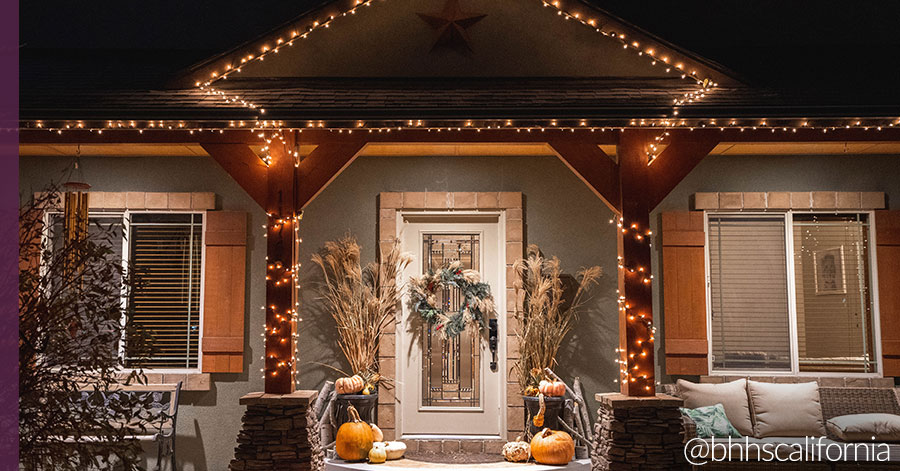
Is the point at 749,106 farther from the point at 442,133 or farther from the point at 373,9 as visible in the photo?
the point at 373,9

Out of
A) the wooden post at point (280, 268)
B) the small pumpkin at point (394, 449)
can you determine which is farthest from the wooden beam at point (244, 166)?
the small pumpkin at point (394, 449)

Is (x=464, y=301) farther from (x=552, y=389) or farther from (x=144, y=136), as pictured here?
(x=144, y=136)

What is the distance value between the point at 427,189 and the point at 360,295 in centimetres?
129

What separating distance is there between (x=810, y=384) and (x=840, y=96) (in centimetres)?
283

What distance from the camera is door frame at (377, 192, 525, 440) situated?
6.64 meters

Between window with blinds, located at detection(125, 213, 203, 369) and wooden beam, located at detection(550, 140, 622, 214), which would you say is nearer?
wooden beam, located at detection(550, 140, 622, 214)

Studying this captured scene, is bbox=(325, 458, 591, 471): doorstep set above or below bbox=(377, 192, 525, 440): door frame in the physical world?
below

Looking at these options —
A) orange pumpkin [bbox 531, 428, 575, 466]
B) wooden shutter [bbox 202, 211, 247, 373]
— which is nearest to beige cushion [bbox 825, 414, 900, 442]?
orange pumpkin [bbox 531, 428, 575, 466]

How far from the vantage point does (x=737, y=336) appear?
22.2 feet

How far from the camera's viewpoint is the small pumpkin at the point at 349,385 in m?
6.18

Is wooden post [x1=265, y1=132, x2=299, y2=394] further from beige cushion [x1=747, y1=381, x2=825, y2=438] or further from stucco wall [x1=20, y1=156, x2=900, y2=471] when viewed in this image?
beige cushion [x1=747, y1=381, x2=825, y2=438]

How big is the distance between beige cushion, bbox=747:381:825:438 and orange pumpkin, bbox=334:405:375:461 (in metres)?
3.50

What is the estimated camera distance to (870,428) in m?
5.80

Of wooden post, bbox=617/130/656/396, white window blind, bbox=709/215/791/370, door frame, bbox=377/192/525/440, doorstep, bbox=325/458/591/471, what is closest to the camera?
wooden post, bbox=617/130/656/396
